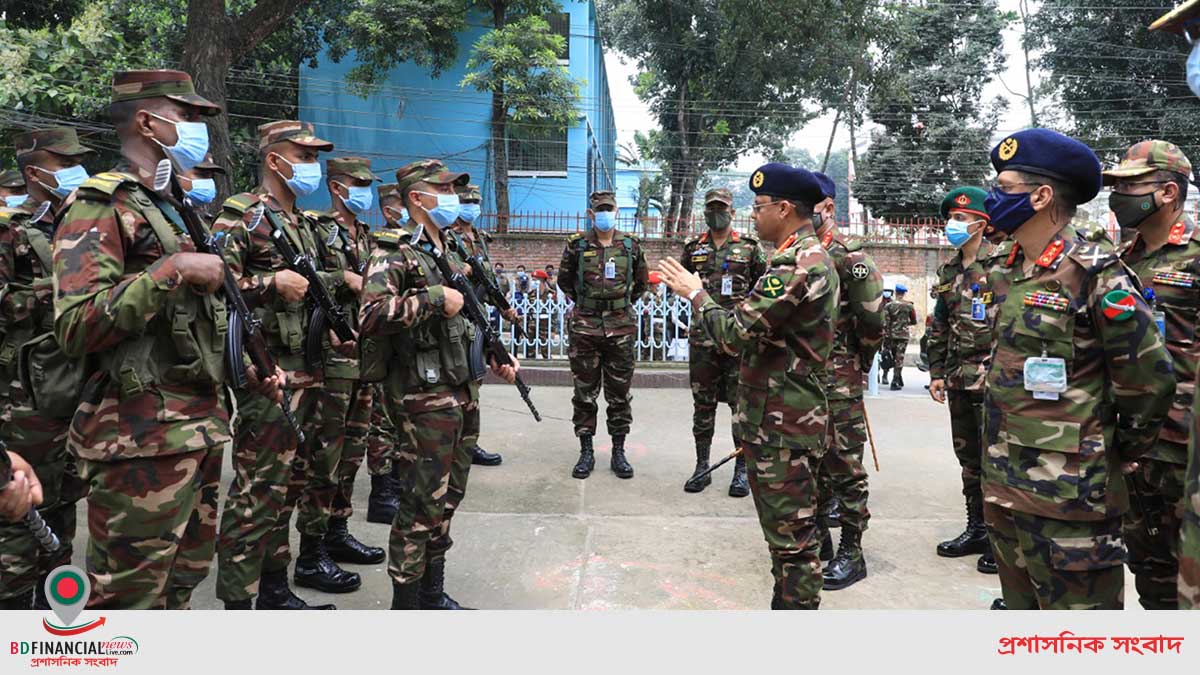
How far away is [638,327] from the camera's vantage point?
10.1 metres

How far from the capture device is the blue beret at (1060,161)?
2475 millimetres

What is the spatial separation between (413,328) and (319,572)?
4.87 ft

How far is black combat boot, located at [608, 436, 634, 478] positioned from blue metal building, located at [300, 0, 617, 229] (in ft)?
48.5

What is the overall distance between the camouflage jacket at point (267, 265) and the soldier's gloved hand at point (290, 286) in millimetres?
41

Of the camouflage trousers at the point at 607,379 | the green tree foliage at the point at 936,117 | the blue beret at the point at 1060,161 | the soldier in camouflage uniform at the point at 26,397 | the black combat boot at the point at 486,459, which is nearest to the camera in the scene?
the blue beret at the point at 1060,161

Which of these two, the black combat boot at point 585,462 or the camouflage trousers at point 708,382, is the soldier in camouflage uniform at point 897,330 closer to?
the camouflage trousers at point 708,382

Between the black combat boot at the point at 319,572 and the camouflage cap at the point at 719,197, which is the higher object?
the camouflage cap at the point at 719,197

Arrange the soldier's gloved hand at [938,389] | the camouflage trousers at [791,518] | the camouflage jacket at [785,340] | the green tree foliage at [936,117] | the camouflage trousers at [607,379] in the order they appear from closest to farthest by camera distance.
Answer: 1. the camouflage jacket at [785,340]
2. the camouflage trousers at [791,518]
3. the soldier's gloved hand at [938,389]
4. the camouflage trousers at [607,379]
5. the green tree foliage at [936,117]

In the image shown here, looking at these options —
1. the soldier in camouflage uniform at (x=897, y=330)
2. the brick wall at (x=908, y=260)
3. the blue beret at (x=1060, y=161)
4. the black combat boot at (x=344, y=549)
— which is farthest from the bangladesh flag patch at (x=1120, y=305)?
the brick wall at (x=908, y=260)

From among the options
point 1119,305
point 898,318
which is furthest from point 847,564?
point 898,318

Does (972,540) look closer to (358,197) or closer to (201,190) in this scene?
(358,197)

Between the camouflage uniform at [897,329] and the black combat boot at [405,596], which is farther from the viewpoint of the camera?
the camouflage uniform at [897,329]

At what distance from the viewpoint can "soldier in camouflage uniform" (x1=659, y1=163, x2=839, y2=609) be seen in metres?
3.10

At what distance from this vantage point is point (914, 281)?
1953 centimetres
